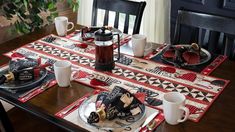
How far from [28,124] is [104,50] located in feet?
1.73

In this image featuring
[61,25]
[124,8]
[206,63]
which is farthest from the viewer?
[124,8]

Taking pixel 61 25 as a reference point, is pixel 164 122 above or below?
below

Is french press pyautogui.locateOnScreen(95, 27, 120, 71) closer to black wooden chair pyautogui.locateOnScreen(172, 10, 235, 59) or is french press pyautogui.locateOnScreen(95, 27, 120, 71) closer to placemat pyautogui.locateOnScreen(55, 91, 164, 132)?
placemat pyautogui.locateOnScreen(55, 91, 164, 132)

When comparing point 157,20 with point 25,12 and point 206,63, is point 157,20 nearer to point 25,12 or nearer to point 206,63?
point 25,12

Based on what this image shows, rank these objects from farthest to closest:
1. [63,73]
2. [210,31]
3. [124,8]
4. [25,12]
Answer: [25,12] < [124,8] < [210,31] < [63,73]

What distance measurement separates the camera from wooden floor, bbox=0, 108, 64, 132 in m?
1.50

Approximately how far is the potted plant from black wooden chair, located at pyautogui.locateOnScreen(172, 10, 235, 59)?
0.96 meters

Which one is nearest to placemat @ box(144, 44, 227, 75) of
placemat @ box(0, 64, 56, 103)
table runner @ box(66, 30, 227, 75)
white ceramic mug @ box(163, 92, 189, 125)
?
table runner @ box(66, 30, 227, 75)

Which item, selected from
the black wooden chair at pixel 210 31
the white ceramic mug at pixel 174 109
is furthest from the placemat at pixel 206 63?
the white ceramic mug at pixel 174 109

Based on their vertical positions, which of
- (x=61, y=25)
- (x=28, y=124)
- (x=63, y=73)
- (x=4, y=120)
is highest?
(x=61, y=25)

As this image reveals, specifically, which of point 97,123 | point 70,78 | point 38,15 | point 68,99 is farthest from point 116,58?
point 38,15

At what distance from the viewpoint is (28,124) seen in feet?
5.05

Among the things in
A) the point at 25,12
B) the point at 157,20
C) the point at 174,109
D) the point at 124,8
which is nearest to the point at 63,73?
the point at 174,109

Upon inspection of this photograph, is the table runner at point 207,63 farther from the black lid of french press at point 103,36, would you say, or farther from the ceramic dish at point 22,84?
the ceramic dish at point 22,84
